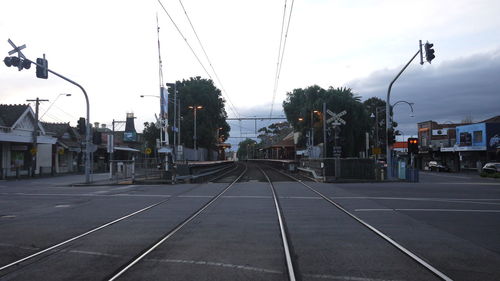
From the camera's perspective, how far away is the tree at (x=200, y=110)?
64.1 meters

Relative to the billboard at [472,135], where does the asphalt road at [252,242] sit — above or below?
below

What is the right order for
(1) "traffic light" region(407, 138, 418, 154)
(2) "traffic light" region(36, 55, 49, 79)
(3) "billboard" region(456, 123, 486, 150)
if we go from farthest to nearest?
(3) "billboard" region(456, 123, 486, 150) < (1) "traffic light" region(407, 138, 418, 154) < (2) "traffic light" region(36, 55, 49, 79)

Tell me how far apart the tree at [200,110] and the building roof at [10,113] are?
2076 cm

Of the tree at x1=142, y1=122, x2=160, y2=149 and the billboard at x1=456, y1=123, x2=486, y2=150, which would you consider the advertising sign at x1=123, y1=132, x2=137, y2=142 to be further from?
the billboard at x1=456, y1=123, x2=486, y2=150

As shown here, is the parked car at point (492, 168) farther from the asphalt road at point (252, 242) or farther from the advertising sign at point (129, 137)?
the advertising sign at point (129, 137)

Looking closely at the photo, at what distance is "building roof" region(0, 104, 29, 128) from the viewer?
1789 inches

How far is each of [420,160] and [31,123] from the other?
2401 inches

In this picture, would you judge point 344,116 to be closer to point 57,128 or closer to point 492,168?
point 492,168

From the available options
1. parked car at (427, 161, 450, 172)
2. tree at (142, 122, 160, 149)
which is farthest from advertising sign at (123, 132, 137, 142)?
parked car at (427, 161, 450, 172)

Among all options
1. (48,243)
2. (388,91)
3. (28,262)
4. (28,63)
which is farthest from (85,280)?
(388,91)

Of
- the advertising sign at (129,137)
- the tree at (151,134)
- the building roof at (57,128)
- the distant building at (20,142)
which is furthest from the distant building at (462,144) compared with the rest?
the advertising sign at (129,137)

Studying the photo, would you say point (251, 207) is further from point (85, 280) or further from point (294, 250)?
point (85, 280)

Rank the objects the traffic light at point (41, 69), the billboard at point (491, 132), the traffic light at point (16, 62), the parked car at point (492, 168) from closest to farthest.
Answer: the traffic light at point (16, 62) < the traffic light at point (41, 69) < the parked car at point (492, 168) < the billboard at point (491, 132)

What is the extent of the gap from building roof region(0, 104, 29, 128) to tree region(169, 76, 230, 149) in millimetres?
20762
